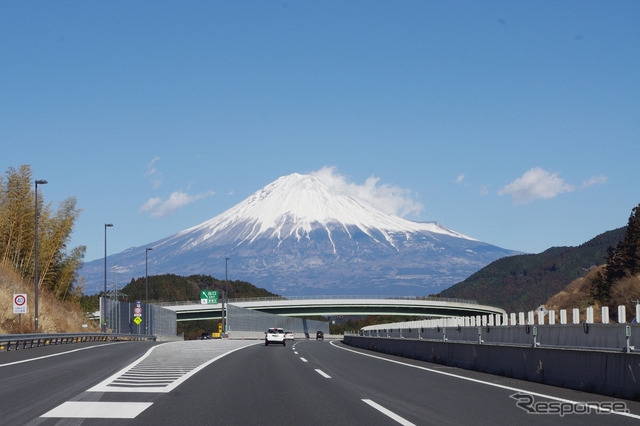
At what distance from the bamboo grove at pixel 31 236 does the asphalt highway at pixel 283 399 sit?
43626 mm

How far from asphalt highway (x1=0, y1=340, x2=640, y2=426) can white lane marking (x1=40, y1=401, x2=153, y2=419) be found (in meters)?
0.01

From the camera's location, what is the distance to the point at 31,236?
60500 mm

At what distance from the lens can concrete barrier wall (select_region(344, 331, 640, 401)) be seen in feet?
41.4

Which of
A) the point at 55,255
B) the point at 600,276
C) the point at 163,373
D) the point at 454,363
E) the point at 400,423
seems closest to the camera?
the point at 400,423

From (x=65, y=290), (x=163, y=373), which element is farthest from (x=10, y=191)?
(x=163, y=373)

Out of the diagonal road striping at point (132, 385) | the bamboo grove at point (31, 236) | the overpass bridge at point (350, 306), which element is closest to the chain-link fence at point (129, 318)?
the bamboo grove at point (31, 236)

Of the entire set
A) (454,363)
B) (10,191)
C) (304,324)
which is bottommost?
(304,324)

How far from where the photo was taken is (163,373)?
17719 mm

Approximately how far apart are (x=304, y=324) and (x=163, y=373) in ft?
414

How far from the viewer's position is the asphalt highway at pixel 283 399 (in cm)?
1007

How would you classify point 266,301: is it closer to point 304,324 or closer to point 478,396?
point 304,324

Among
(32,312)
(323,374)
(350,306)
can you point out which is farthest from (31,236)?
(350,306)

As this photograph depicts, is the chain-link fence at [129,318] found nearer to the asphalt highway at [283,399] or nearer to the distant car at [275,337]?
the distant car at [275,337]

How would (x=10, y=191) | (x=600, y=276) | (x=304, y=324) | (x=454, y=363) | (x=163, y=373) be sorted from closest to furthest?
(x=163, y=373)
(x=454, y=363)
(x=10, y=191)
(x=600, y=276)
(x=304, y=324)
